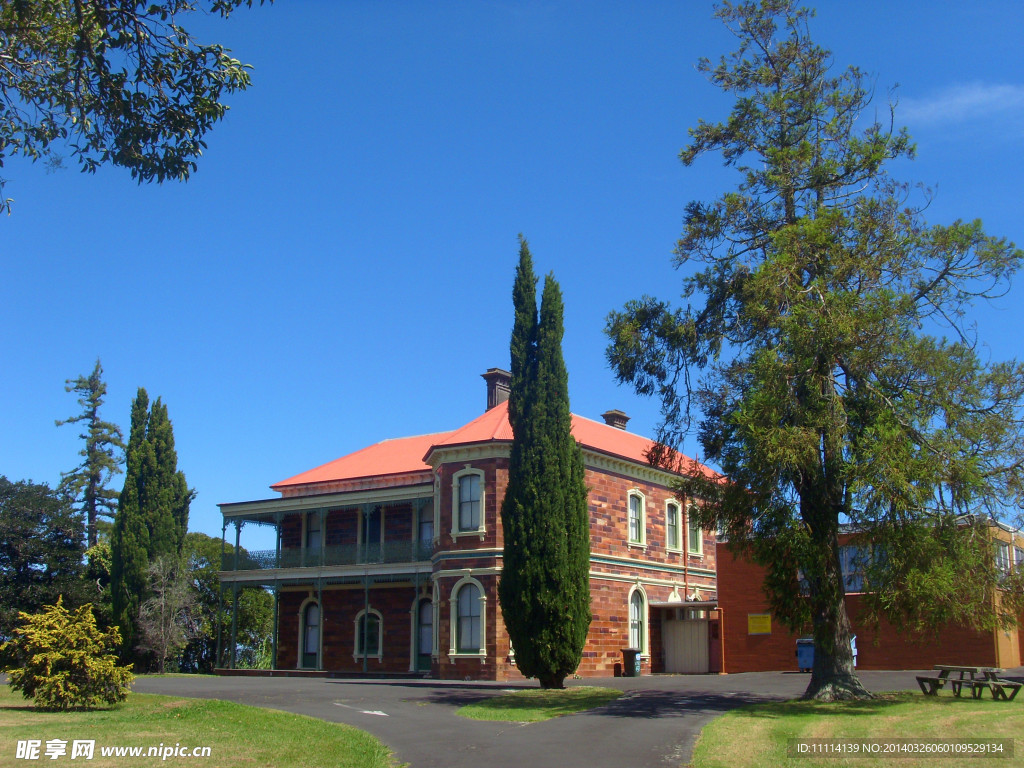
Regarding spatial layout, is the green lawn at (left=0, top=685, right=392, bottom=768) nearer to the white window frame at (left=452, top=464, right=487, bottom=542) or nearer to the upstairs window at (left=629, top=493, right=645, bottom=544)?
the white window frame at (left=452, top=464, right=487, bottom=542)

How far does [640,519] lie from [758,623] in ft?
18.9

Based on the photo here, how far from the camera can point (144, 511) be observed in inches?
1368

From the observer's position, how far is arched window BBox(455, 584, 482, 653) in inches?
1067

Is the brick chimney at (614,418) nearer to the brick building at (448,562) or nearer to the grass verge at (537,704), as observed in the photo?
the brick building at (448,562)

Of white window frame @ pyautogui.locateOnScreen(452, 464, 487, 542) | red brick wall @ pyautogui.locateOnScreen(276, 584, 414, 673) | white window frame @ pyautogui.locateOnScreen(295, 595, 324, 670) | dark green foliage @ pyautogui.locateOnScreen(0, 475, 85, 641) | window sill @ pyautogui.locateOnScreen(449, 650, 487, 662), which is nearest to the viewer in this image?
window sill @ pyautogui.locateOnScreen(449, 650, 487, 662)

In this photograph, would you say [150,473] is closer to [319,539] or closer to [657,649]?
[319,539]

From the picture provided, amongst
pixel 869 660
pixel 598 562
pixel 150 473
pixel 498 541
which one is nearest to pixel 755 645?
pixel 869 660

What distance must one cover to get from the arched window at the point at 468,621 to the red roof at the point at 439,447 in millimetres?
4248

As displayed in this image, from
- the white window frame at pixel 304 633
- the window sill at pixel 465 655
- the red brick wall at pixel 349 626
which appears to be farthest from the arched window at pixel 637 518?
the white window frame at pixel 304 633

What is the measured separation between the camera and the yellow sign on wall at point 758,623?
27.0 m

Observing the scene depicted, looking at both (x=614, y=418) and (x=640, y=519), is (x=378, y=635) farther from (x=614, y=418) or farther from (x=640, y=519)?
(x=614, y=418)

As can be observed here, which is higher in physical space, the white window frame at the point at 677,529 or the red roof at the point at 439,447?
the red roof at the point at 439,447

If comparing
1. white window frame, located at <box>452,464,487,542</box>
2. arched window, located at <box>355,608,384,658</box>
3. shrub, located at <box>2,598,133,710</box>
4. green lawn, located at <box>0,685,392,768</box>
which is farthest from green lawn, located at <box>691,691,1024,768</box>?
arched window, located at <box>355,608,384,658</box>

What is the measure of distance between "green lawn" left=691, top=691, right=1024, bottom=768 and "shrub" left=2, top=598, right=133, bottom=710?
31.9ft
